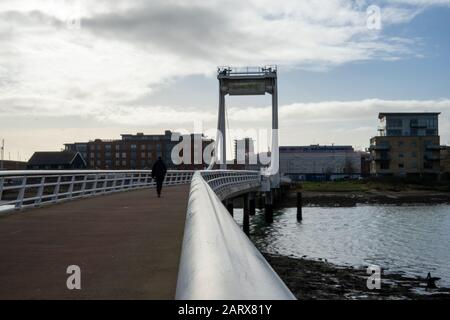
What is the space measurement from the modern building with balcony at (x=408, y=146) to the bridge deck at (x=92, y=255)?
333 ft

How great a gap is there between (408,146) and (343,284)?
316ft

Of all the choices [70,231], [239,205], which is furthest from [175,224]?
[239,205]

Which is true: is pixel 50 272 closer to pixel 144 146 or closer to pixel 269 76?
pixel 269 76

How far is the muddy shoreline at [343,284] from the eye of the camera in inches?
580

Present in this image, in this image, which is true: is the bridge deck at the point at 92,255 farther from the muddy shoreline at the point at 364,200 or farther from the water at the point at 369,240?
→ the muddy shoreline at the point at 364,200

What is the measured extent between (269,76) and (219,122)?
735cm

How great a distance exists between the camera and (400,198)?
7569cm

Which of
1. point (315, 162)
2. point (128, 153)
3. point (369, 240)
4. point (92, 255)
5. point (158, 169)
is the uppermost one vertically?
point (128, 153)

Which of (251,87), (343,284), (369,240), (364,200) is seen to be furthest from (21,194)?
(364,200)

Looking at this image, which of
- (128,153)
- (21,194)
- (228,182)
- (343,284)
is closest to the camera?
(21,194)

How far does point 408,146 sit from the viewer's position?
107m

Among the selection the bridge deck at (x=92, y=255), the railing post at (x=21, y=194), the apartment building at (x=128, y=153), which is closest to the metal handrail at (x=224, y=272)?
the bridge deck at (x=92, y=255)

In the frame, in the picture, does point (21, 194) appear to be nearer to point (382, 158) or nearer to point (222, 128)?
point (222, 128)

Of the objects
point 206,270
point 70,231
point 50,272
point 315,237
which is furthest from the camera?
point 315,237
